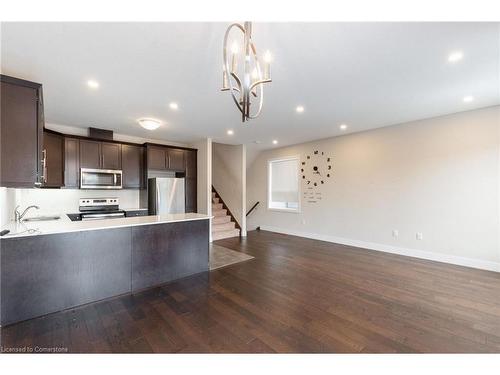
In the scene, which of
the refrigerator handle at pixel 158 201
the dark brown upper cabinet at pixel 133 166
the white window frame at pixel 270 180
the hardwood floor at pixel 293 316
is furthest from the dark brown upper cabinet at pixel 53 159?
the white window frame at pixel 270 180

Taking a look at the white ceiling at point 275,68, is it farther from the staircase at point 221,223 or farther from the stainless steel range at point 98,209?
the staircase at point 221,223

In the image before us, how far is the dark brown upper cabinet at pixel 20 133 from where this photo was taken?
7.21 ft

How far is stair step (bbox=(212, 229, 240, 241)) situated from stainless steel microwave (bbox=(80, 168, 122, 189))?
8.24 ft

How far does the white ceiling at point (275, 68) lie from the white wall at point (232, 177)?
2521 mm

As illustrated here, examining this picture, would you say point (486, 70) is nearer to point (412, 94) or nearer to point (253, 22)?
point (412, 94)

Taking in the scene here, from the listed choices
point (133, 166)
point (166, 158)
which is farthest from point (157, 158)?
point (133, 166)

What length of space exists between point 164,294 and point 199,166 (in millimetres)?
3703

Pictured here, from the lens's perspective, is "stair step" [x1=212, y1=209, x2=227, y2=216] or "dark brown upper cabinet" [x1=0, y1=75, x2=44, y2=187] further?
"stair step" [x1=212, y1=209, x2=227, y2=216]

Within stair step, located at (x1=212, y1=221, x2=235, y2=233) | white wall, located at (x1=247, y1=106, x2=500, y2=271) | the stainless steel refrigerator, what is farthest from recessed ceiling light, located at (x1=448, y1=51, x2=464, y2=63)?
stair step, located at (x1=212, y1=221, x2=235, y2=233)

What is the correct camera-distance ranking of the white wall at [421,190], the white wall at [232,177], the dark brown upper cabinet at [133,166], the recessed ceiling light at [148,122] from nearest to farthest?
the white wall at [421,190], the recessed ceiling light at [148,122], the dark brown upper cabinet at [133,166], the white wall at [232,177]

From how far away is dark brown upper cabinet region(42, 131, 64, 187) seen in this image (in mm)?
3975

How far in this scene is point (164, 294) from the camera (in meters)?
2.75

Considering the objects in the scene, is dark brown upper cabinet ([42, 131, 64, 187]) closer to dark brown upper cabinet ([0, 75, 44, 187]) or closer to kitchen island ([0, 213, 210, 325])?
kitchen island ([0, 213, 210, 325])

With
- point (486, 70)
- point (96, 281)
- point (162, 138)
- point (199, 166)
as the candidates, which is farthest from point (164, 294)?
point (486, 70)
